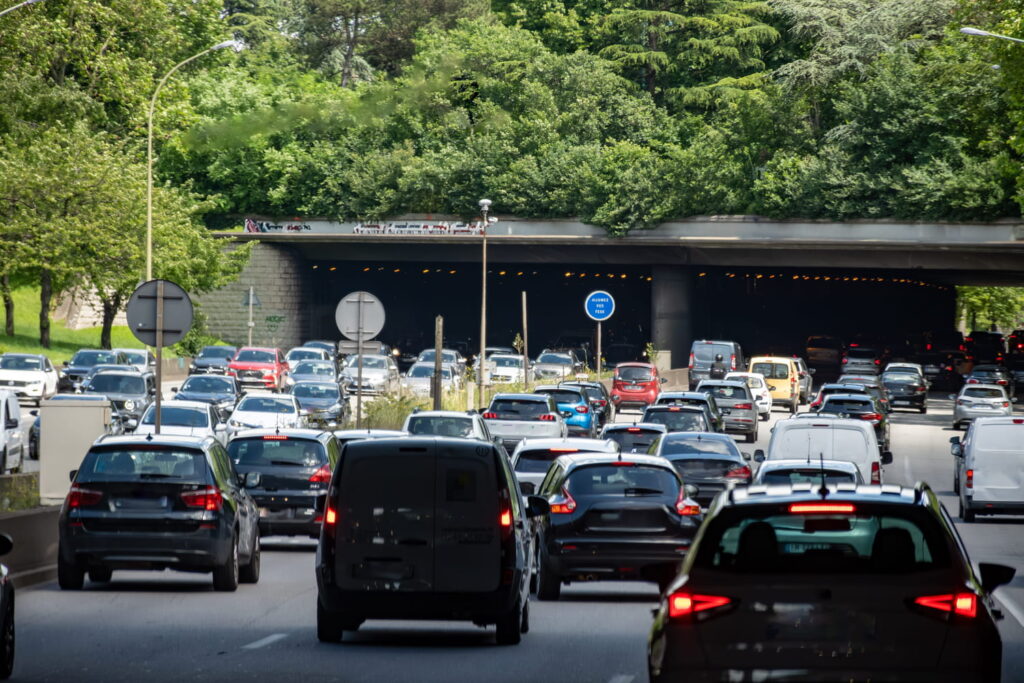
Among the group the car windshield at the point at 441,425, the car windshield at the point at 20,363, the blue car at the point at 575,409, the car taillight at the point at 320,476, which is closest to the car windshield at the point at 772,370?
the blue car at the point at 575,409

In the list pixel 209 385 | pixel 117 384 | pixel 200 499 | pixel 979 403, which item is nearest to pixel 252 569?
pixel 200 499

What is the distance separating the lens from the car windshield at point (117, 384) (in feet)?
141

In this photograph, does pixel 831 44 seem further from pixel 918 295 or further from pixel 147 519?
pixel 147 519

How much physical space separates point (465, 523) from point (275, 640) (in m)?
1.89

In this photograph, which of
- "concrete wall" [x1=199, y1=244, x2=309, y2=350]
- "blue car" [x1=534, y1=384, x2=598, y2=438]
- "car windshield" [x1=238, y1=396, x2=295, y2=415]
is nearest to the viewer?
"car windshield" [x1=238, y1=396, x2=295, y2=415]

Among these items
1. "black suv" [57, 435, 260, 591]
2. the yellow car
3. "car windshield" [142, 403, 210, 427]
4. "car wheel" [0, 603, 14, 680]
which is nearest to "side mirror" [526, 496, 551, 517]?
"black suv" [57, 435, 260, 591]

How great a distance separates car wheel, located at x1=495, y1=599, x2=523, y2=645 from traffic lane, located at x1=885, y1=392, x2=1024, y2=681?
3.59 m

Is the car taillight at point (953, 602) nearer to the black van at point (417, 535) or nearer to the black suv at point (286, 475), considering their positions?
the black van at point (417, 535)

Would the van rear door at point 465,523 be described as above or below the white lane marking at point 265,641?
above

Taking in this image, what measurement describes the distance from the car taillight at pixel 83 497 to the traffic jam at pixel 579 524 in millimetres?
24

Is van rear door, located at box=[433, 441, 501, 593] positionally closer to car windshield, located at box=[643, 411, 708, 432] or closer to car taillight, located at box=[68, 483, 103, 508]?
car taillight, located at box=[68, 483, 103, 508]

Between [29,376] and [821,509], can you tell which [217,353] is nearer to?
[29,376]

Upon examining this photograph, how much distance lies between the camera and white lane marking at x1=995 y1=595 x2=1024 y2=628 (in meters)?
16.7

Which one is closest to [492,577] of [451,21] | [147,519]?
[147,519]
